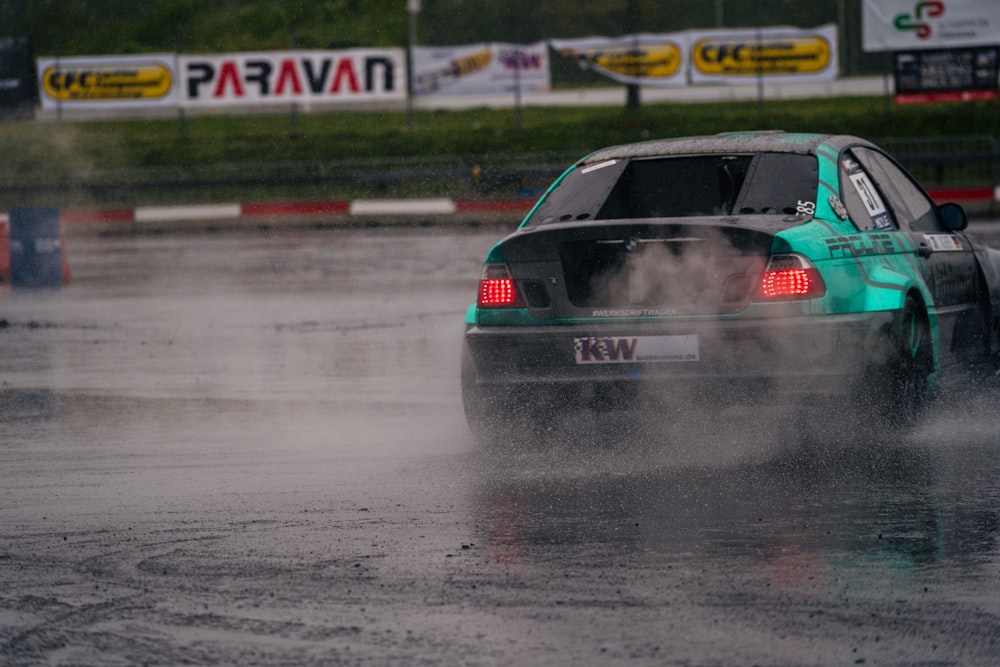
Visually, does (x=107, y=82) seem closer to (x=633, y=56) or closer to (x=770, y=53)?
(x=633, y=56)

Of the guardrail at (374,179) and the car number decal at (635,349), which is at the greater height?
the car number decal at (635,349)

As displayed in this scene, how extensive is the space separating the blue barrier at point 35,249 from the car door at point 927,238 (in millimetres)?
13752

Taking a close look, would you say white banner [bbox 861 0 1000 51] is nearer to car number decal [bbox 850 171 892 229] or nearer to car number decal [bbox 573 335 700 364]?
car number decal [bbox 850 171 892 229]

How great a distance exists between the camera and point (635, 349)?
26.8 ft

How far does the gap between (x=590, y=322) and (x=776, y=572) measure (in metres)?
2.77

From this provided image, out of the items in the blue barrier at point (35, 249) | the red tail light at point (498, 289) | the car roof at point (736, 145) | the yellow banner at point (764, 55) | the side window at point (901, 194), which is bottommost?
the blue barrier at point (35, 249)

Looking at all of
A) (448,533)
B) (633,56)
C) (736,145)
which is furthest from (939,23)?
(448,533)

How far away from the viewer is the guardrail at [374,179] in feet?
106

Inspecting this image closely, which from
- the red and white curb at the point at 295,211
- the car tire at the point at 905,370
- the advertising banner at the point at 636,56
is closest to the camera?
the car tire at the point at 905,370

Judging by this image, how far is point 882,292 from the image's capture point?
8.36 meters

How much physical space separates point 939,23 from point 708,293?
32813 millimetres

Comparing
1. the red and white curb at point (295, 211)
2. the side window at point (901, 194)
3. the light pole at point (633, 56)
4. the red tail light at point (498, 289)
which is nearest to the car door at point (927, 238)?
the side window at point (901, 194)

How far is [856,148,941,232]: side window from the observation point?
30.9 feet

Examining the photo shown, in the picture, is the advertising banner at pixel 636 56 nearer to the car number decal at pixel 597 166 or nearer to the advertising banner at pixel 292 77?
the advertising banner at pixel 292 77
